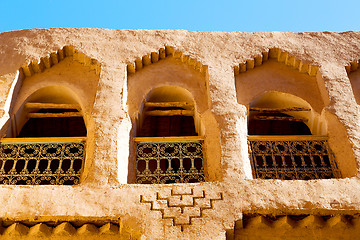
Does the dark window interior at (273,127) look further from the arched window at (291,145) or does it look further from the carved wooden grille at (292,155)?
the carved wooden grille at (292,155)

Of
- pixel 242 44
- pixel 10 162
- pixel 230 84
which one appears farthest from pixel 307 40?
pixel 10 162

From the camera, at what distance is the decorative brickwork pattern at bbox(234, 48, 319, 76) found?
641 cm

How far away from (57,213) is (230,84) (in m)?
2.96

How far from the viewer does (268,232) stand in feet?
14.3

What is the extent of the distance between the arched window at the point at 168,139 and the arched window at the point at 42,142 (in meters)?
0.83

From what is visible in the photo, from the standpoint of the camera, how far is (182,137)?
5.56m

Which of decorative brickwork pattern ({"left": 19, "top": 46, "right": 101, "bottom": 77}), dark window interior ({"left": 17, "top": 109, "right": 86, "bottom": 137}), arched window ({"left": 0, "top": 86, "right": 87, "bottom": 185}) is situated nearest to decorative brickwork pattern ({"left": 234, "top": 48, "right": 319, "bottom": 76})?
Result: decorative brickwork pattern ({"left": 19, "top": 46, "right": 101, "bottom": 77})

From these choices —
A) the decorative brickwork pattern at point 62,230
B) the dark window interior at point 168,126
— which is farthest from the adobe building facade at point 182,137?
the dark window interior at point 168,126

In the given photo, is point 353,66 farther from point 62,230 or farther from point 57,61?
point 62,230

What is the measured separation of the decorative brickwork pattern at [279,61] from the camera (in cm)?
641

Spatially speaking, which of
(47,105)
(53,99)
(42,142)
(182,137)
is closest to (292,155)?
(182,137)

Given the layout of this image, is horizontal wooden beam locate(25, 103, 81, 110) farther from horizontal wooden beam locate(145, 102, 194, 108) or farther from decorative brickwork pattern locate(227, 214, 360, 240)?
decorative brickwork pattern locate(227, 214, 360, 240)

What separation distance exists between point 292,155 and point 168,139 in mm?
1560

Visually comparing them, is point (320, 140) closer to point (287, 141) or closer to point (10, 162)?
point (287, 141)
